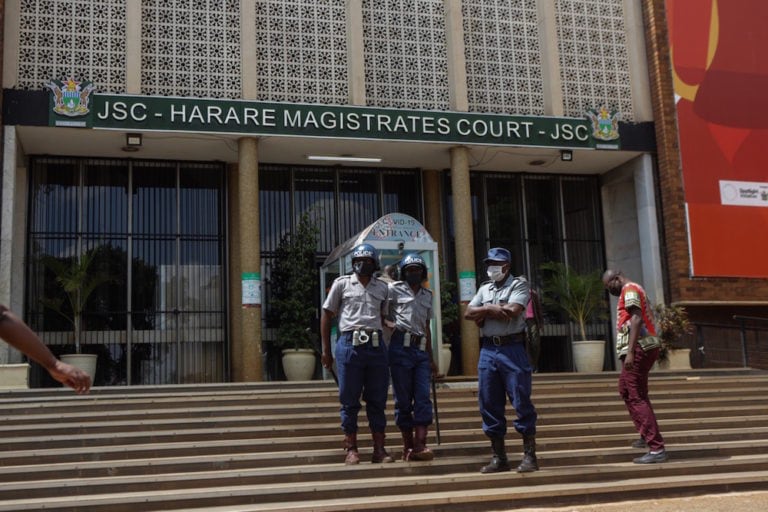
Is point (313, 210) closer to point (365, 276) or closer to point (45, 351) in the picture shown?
point (365, 276)

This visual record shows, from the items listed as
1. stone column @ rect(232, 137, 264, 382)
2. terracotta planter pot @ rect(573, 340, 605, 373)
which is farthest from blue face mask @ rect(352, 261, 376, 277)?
terracotta planter pot @ rect(573, 340, 605, 373)

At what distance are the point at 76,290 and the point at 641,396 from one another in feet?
32.3

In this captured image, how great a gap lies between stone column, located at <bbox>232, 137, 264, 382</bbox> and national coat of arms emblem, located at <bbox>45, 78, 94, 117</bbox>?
2.47 metres

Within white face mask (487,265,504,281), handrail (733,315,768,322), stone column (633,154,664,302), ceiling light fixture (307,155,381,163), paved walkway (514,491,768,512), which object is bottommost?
paved walkway (514,491,768,512)

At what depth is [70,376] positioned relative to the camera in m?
3.18

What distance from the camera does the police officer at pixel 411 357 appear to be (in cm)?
685

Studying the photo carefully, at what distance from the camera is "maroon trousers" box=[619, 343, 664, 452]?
711 centimetres

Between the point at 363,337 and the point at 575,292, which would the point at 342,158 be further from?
the point at 363,337

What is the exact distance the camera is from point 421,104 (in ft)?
48.5

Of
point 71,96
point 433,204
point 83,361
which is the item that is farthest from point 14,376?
point 433,204

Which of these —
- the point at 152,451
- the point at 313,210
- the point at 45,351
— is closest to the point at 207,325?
the point at 313,210

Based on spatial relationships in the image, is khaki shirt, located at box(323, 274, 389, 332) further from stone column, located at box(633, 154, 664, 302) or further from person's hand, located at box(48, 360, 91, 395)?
stone column, located at box(633, 154, 664, 302)

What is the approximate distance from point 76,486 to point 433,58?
35.4 ft

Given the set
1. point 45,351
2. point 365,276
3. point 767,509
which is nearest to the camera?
point 45,351
